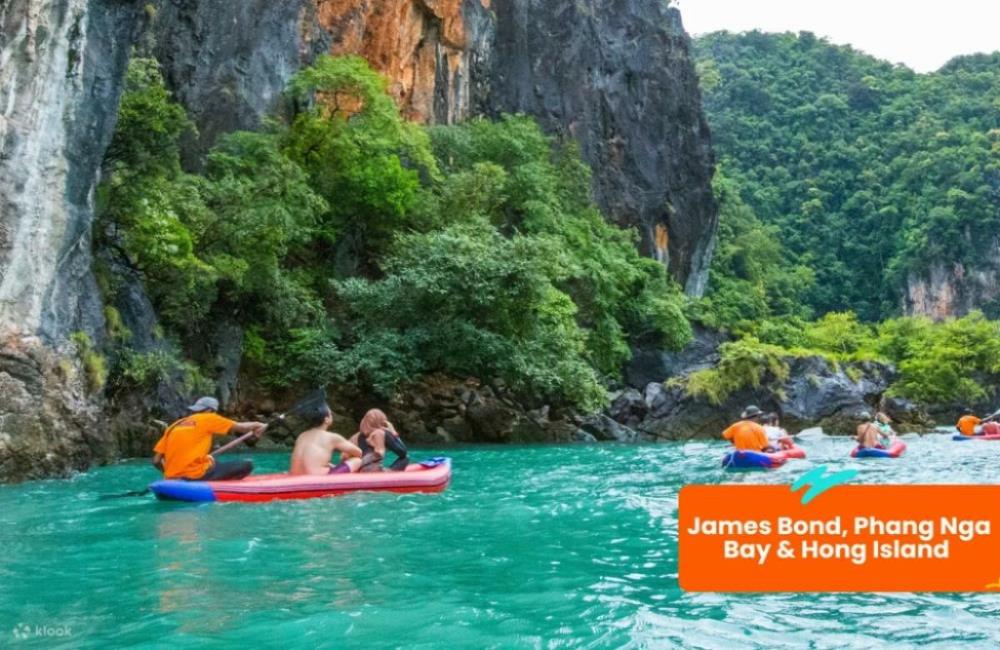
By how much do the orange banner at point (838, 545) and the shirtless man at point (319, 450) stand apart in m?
6.06

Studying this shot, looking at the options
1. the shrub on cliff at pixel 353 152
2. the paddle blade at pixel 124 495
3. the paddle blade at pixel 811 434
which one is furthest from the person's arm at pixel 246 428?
the paddle blade at pixel 811 434

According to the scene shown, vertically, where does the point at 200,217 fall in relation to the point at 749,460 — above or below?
above

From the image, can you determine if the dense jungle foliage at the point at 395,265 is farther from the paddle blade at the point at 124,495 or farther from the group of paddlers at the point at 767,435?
the group of paddlers at the point at 767,435

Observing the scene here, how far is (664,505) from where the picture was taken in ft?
31.3

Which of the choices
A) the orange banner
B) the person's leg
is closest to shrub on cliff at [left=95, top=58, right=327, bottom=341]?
the person's leg

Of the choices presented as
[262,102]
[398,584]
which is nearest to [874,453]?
[398,584]

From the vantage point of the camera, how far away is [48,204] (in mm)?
12820

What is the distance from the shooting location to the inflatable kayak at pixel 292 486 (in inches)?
374

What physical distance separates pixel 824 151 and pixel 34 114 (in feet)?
226

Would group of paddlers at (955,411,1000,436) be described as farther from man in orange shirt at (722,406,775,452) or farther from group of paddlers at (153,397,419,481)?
group of paddlers at (153,397,419,481)

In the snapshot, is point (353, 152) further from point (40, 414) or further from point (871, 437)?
point (871, 437)

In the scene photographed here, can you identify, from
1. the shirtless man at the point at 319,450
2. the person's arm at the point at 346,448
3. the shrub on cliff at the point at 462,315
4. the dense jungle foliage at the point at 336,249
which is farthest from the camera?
the shrub on cliff at the point at 462,315

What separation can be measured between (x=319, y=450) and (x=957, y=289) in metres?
58.4

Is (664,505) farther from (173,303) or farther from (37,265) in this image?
(173,303)
